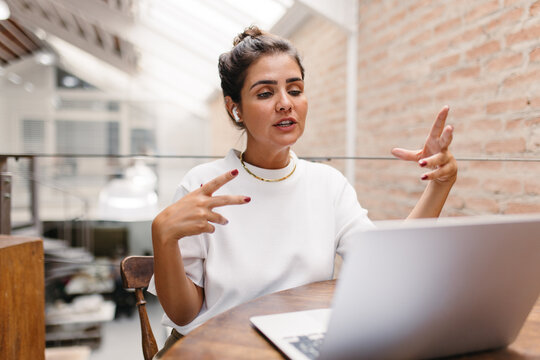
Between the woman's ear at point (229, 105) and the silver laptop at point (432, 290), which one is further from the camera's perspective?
the woman's ear at point (229, 105)

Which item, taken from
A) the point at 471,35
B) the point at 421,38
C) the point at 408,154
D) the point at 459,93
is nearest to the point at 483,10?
the point at 471,35

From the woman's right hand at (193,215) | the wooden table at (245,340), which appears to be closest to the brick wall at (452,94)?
the woman's right hand at (193,215)

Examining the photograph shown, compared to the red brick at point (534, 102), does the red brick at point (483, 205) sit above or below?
below

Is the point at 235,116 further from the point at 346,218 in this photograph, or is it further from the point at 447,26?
the point at 447,26

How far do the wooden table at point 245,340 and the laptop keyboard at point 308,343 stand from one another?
3 cm

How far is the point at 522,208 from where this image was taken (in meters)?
1.71

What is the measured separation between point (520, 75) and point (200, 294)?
153 cm

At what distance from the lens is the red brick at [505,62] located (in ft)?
5.70

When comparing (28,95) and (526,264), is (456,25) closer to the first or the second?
(526,264)

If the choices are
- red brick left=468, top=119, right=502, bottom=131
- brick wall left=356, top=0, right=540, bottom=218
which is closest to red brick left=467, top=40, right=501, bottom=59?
brick wall left=356, top=0, right=540, bottom=218

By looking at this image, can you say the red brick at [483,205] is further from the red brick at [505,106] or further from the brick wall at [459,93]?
the red brick at [505,106]

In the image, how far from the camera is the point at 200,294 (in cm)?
97

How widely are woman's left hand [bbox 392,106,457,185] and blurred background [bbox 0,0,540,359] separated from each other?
53 centimetres

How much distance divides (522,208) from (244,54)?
129cm
